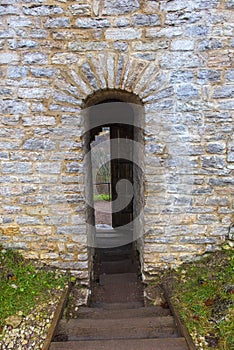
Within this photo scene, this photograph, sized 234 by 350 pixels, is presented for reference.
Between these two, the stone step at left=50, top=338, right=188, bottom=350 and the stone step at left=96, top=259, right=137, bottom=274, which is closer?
the stone step at left=50, top=338, right=188, bottom=350

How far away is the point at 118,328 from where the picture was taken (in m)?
2.72

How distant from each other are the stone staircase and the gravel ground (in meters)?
0.14

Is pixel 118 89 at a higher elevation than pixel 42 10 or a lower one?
lower

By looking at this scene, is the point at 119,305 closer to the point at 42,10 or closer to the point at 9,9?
the point at 42,10

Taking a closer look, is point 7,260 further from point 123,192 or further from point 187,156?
point 123,192

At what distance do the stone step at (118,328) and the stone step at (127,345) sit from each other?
0.14 meters

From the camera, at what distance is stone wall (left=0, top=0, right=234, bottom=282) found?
297cm

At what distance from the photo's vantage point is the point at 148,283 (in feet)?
11.6

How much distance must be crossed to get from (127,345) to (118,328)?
0.30 m

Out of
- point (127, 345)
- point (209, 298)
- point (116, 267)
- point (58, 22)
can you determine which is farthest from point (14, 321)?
point (58, 22)

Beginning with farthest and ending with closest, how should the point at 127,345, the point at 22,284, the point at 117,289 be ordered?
the point at 117,289
the point at 22,284
the point at 127,345

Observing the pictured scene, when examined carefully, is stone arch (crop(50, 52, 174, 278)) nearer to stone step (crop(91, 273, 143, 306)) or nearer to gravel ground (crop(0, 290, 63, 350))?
gravel ground (crop(0, 290, 63, 350))

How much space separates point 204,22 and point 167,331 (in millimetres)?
3058

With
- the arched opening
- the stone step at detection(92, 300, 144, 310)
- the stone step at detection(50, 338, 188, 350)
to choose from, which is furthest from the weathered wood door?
the stone step at detection(50, 338, 188, 350)
